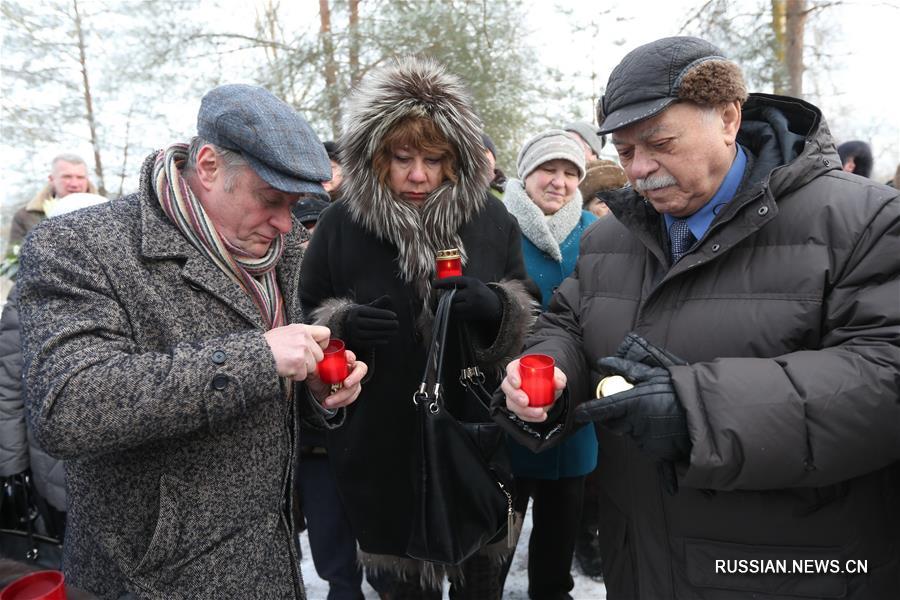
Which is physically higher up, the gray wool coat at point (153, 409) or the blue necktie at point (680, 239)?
the blue necktie at point (680, 239)

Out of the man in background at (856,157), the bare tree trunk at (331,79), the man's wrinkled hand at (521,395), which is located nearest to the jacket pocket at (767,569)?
the man's wrinkled hand at (521,395)

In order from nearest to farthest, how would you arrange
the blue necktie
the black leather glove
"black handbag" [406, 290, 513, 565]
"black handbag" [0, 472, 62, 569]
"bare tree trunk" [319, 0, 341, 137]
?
the blue necktie < "black handbag" [406, 290, 513, 565] < the black leather glove < "black handbag" [0, 472, 62, 569] < "bare tree trunk" [319, 0, 341, 137]

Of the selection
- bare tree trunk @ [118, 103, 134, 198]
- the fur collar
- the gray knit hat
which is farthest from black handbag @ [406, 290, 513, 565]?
bare tree trunk @ [118, 103, 134, 198]

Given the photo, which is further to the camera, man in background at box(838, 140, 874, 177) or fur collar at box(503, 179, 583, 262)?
man in background at box(838, 140, 874, 177)

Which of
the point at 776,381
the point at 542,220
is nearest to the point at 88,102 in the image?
the point at 542,220

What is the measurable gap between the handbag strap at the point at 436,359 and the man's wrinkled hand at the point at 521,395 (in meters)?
0.37

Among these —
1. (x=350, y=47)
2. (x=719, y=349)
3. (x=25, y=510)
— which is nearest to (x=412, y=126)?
(x=719, y=349)

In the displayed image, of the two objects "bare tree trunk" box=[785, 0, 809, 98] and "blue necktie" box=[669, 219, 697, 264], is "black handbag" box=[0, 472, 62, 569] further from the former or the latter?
"bare tree trunk" box=[785, 0, 809, 98]

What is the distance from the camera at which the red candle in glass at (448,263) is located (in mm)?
2381

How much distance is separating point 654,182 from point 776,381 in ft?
2.11

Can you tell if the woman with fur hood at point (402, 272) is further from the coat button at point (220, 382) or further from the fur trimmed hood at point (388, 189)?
the coat button at point (220, 382)

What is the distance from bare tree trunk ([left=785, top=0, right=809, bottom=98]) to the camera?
9422 millimetres

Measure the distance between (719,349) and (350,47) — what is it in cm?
1005

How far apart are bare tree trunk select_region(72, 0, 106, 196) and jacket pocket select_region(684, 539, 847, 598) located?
14.9 metres
